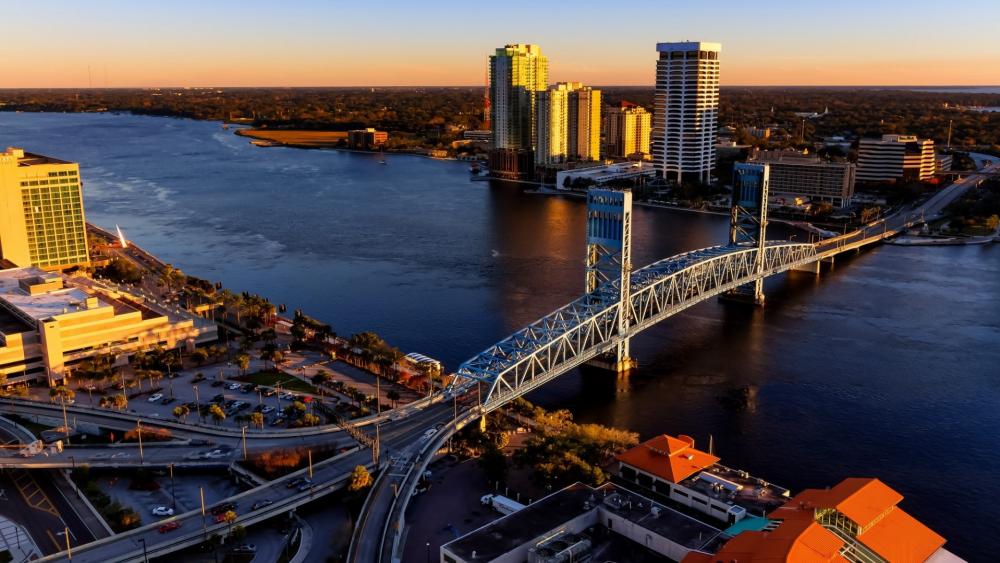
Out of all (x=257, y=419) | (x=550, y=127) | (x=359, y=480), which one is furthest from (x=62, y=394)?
(x=550, y=127)

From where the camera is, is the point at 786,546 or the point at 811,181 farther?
the point at 811,181

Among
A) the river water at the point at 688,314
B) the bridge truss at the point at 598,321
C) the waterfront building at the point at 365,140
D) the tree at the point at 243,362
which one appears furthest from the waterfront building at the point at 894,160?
the waterfront building at the point at 365,140

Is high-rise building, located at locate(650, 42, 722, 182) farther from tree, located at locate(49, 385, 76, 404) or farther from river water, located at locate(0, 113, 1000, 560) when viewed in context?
tree, located at locate(49, 385, 76, 404)

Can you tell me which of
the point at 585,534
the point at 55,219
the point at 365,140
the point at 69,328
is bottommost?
the point at 585,534

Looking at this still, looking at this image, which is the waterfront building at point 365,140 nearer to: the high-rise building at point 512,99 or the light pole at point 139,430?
the high-rise building at point 512,99

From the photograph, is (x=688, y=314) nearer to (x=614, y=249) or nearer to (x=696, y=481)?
(x=614, y=249)

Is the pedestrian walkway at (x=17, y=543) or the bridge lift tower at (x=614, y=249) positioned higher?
the bridge lift tower at (x=614, y=249)

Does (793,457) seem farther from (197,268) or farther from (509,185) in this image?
(509,185)
